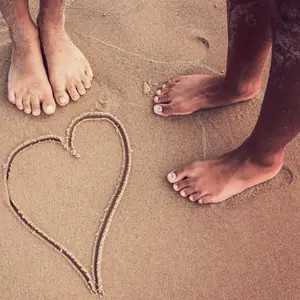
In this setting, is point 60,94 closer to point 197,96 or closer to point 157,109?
point 157,109

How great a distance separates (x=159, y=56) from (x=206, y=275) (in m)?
1.11

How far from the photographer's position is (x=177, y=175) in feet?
6.06

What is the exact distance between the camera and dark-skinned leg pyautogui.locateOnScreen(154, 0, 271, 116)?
4.82ft

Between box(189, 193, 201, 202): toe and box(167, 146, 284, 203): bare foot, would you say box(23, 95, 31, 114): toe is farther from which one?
box(189, 193, 201, 202): toe

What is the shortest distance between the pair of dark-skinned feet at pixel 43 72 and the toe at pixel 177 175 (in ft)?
1.89

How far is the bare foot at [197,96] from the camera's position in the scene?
6.36 ft

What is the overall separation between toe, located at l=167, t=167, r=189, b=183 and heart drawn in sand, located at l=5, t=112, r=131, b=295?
189mm

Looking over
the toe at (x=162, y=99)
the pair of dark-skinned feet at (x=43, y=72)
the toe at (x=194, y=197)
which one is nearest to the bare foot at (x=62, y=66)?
the pair of dark-skinned feet at (x=43, y=72)

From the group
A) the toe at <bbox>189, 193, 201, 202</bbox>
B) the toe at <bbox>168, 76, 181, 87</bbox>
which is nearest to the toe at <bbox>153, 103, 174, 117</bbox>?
the toe at <bbox>168, 76, 181, 87</bbox>

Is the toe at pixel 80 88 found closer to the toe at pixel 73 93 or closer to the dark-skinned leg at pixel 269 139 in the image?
the toe at pixel 73 93

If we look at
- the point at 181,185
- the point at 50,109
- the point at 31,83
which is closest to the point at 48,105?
the point at 50,109

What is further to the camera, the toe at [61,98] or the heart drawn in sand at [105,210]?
the toe at [61,98]

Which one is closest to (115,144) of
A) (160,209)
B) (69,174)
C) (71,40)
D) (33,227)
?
(69,174)

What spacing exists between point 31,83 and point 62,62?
0.18 m
